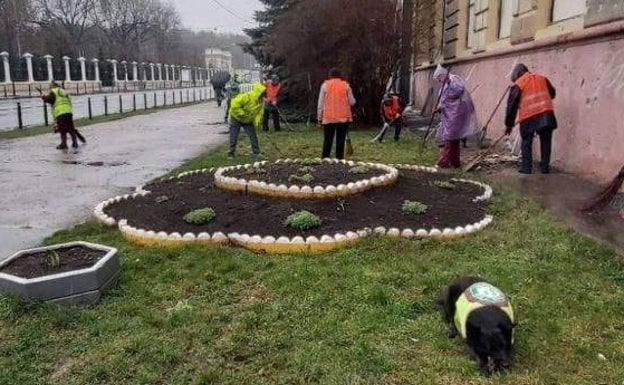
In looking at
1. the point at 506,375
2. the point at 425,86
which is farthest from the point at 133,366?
the point at 425,86

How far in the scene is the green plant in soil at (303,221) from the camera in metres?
5.40

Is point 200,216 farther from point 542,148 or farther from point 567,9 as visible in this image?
point 567,9

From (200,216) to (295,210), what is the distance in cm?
98

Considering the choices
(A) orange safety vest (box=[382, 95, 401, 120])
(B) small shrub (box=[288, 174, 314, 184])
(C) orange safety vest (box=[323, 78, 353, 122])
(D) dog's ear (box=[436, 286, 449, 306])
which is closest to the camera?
(D) dog's ear (box=[436, 286, 449, 306])

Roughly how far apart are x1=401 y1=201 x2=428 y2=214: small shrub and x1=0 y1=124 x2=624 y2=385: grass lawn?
0.71m

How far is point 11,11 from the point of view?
64.1 m

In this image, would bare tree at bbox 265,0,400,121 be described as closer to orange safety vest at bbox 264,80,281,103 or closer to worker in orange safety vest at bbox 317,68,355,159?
orange safety vest at bbox 264,80,281,103

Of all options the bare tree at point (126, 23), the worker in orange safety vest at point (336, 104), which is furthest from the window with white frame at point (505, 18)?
the bare tree at point (126, 23)

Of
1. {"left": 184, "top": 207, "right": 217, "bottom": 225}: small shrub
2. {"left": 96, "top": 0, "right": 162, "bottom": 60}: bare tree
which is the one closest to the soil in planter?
{"left": 184, "top": 207, "right": 217, "bottom": 225}: small shrub

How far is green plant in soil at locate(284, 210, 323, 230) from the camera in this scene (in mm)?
5398

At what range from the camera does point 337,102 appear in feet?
31.8

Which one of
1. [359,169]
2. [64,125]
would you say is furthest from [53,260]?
[64,125]

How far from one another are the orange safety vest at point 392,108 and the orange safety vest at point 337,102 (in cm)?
390

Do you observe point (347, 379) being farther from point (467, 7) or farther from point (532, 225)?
point (467, 7)
